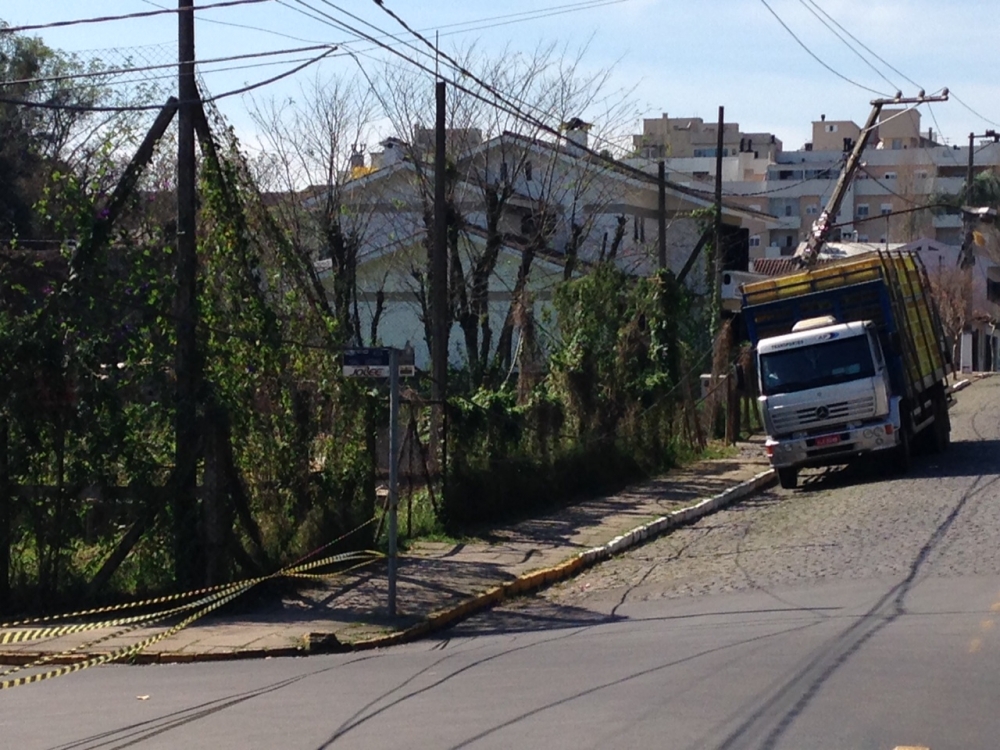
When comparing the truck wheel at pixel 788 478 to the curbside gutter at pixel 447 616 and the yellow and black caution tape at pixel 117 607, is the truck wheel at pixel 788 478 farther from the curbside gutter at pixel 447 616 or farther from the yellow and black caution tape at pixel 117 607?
the yellow and black caution tape at pixel 117 607

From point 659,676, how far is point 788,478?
1366 cm

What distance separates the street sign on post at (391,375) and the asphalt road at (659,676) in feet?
2.91

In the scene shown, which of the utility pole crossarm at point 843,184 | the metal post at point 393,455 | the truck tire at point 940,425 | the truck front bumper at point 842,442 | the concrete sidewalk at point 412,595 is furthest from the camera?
the utility pole crossarm at point 843,184

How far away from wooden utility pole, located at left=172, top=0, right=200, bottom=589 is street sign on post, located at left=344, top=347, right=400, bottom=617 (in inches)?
82.0

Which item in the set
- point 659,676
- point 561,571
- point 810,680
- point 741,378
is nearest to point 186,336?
point 561,571

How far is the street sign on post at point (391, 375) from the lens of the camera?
A: 12.7m

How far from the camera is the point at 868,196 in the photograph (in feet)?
314

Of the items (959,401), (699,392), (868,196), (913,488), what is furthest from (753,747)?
(868,196)

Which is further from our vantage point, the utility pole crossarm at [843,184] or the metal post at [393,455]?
the utility pole crossarm at [843,184]

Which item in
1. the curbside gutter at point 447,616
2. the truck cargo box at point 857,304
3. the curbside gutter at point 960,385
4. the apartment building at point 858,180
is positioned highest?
the apartment building at point 858,180

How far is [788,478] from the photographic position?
2208cm

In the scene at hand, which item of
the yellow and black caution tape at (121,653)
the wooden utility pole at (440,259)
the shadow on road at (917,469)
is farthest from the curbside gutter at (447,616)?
Result: the shadow on road at (917,469)

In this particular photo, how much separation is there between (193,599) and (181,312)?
3003mm

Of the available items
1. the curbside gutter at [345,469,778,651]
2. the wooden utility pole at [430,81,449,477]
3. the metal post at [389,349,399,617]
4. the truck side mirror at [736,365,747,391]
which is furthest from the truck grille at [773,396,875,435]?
the metal post at [389,349,399,617]
